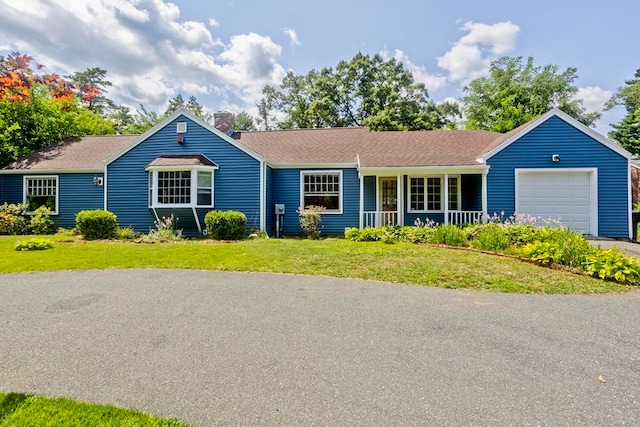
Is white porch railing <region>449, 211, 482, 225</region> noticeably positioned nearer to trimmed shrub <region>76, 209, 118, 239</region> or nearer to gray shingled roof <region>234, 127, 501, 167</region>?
gray shingled roof <region>234, 127, 501, 167</region>

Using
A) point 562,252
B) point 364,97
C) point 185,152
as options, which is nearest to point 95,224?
point 185,152

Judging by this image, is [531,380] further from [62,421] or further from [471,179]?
[471,179]

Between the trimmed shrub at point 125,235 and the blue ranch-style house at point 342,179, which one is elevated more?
the blue ranch-style house at point 342,179

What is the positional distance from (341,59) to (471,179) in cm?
2383

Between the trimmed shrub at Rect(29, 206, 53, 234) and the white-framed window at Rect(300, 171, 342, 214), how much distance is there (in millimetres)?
11550

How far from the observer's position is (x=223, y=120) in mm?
16531

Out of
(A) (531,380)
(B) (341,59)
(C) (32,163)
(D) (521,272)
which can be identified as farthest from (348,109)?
(A) (531,380)

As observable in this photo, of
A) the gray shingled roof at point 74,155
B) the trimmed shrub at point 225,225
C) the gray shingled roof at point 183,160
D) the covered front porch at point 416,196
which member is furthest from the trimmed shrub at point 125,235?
the covered front porch at point 416,196

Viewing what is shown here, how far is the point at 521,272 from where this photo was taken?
22.2 feet

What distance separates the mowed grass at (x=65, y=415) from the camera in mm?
2293

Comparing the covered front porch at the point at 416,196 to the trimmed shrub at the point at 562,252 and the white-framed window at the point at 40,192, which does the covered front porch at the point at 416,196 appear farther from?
the white-framed window at the point at 40,192

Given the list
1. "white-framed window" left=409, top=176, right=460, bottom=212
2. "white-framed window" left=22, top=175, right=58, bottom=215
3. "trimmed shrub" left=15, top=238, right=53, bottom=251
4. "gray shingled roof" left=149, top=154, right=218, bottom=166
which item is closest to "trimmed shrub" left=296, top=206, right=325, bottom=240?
"white-framed window" left=409, top=176, right=460, bottom=212

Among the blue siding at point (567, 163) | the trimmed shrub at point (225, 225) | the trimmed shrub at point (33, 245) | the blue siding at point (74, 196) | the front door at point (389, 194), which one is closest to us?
the trimmed shrub at point (33, 245)

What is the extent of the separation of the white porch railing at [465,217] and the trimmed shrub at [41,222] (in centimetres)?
1774
